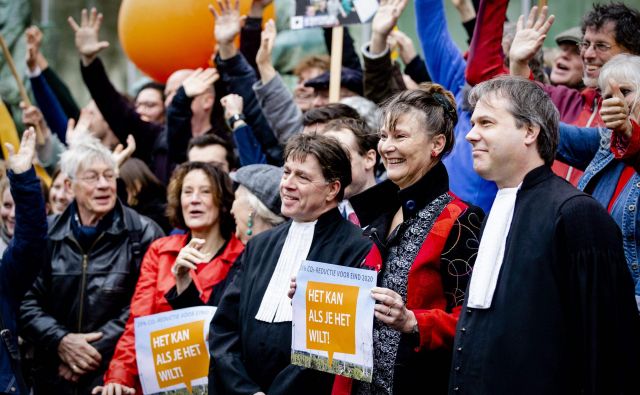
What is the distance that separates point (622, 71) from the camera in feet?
15.1

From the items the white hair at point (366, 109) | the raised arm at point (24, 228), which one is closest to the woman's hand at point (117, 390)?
the raised arm at point (24, 228)

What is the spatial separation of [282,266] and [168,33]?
11.4 ft

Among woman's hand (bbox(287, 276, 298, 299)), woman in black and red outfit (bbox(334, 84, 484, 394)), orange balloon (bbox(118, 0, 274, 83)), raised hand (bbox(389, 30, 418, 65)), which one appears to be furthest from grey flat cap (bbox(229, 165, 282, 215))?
orange balloon (bbox(118, 0, 274, 83))

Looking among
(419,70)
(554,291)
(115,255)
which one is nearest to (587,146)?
(554,291)

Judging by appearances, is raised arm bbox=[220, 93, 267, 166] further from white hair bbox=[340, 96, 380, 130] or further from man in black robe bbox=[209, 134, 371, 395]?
man in black robe bbox=[209, 134, 371, 395]

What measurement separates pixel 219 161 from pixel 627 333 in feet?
12.8

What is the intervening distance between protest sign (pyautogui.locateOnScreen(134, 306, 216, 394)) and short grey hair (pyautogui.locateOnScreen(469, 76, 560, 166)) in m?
2.25

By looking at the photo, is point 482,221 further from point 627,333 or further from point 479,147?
point 627,333

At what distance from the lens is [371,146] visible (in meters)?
5.71

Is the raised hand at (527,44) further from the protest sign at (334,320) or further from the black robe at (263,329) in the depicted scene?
the protest sign at (334,320)

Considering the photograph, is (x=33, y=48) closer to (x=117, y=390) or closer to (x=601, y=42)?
(x=117, y=390)

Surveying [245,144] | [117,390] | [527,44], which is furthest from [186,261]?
[527,44]

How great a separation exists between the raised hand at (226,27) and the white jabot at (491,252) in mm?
3598

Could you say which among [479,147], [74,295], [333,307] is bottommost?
[74,295]
